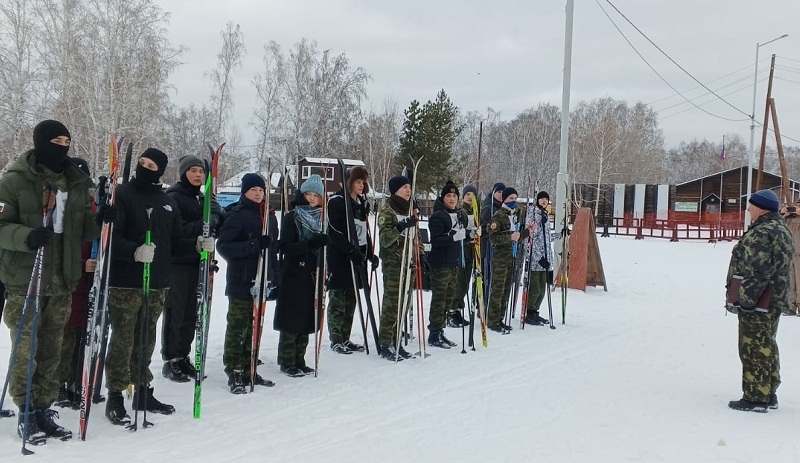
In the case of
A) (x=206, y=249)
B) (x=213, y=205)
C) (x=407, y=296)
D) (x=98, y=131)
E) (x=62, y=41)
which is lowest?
(x=407, y=296)

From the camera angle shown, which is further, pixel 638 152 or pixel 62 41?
pixel 638 152

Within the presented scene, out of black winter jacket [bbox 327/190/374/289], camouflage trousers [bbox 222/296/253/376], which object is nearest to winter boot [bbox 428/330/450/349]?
black winter jacket [bbox 327/190/374/289]

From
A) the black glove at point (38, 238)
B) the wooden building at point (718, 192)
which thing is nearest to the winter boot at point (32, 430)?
the black glove at point (38, 238)

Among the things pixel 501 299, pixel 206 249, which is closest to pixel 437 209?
pixel 501 299

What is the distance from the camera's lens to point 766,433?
4141mm

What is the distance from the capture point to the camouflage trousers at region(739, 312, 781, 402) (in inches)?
180

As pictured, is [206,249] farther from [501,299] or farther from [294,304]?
[501,299]

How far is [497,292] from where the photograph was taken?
7.54 m

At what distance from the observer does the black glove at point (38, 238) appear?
3.27 meters

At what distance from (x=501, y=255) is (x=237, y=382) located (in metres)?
3.99

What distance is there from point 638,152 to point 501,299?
55.2 m

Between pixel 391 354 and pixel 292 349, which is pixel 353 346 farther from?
pixel 292 349

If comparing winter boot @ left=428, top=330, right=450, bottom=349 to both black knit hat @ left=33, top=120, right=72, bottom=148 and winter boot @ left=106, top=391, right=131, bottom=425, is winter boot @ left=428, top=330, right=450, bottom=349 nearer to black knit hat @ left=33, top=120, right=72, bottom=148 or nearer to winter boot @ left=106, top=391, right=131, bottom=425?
winter boot @ left=106, top=391, right=131, bottom=425

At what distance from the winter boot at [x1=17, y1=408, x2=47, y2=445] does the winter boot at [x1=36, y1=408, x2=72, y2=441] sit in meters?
0.02
